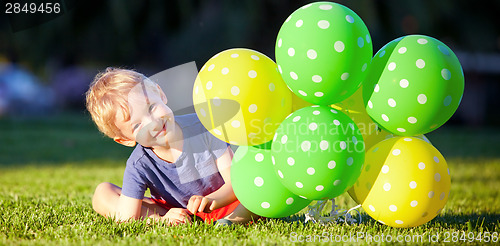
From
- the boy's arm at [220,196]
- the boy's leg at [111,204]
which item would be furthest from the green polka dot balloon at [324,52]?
the boy's leg at [111,204]

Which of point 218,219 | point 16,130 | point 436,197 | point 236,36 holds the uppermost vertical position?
point 236,36

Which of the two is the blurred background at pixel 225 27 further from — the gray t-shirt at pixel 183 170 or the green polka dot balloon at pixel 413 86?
the gray t-shirt at pixel 183 170

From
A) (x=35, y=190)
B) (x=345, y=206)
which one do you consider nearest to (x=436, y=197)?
(x=345, y=206)

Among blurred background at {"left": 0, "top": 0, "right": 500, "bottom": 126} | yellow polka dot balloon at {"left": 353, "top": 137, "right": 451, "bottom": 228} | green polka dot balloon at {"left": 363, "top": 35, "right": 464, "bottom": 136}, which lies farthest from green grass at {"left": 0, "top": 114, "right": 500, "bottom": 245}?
blurred background at {"left": 0, "top": 0, "right": 500, "bottom": 126}

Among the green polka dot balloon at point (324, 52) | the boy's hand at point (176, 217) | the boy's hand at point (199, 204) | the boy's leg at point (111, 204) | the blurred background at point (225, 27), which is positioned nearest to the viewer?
the green polka dot balloon at point (324, 52)

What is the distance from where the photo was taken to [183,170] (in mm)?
2381

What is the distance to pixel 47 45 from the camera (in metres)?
9.94

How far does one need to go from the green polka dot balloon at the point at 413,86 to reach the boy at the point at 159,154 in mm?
828

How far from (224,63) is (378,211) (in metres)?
0.95

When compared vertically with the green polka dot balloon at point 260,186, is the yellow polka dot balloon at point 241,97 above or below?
above

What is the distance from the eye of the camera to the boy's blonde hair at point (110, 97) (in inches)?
90.7

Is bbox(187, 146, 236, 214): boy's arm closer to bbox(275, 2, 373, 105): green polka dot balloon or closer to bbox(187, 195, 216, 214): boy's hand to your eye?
bbox(187, 195, 216, 214): boy's hand

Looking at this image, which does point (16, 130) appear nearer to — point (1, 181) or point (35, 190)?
point (1, 181)

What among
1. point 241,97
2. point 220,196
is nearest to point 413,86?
point 241,97
